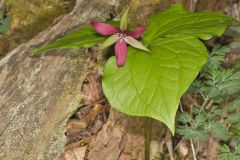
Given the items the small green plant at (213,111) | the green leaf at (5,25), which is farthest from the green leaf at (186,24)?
the green leaf at (5,25)

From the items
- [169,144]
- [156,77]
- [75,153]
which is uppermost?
[156,77]

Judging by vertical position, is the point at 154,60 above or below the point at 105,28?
below

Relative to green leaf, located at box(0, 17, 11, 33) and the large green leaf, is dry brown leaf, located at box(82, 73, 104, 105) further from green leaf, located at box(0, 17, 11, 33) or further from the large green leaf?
green leaf, located at box(0, 17, 11, 33)

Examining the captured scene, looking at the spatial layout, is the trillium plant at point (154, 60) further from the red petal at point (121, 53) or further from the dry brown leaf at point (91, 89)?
the dry brown leaf at point (91, 89)

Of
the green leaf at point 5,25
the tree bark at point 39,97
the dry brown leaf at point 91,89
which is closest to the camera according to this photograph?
the tree bark at point 39,97

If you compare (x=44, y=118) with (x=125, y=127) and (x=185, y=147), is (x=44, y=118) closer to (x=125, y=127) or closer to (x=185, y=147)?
(x=125, y=127)

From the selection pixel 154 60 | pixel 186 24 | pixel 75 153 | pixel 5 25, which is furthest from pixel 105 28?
pixel 5 25

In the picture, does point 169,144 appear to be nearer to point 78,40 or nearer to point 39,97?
point 39,97

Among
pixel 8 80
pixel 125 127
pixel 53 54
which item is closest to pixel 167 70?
pixel 125 127

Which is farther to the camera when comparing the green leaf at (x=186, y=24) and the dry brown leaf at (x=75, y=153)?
the dry brown leaf at (x=75, y=153)
